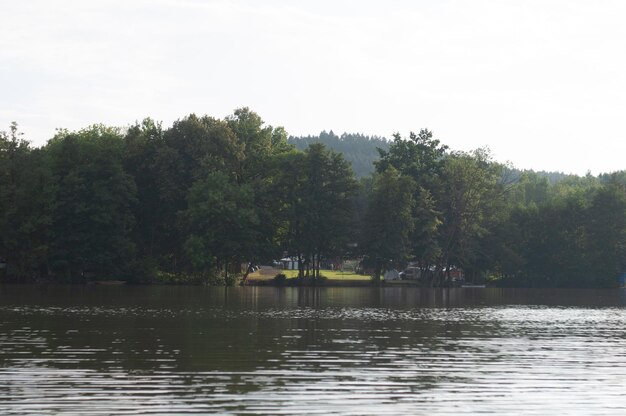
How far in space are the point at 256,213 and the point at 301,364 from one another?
80379mm

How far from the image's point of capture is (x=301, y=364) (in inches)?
1102

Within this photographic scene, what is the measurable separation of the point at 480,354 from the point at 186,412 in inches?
643

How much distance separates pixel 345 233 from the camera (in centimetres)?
11488

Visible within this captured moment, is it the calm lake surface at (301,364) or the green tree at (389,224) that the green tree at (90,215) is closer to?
the green tree at (389,224)

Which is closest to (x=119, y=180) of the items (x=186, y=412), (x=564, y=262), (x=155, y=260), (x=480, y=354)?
(x=155, y=260)

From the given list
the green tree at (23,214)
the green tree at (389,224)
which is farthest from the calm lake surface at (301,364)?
the green tree at (389,224)

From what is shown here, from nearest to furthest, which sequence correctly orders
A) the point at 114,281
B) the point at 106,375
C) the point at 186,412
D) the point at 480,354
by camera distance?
the point at 186,412
the point at 106,375
the point at 480,354
the point at 114,281

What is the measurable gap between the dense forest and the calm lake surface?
170ft

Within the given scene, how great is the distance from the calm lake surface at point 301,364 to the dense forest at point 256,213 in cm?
5185

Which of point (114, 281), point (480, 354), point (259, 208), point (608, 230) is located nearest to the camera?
point (480, 354)

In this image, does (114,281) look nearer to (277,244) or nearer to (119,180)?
(119,180)

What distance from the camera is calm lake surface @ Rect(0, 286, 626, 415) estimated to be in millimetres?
20578

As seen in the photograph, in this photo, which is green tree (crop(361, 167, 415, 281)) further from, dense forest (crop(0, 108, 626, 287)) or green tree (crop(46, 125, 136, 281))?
green tree (crop(46, 125, 136, 281))

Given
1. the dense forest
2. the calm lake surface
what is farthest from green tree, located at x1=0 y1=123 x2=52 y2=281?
the calm lake surface
